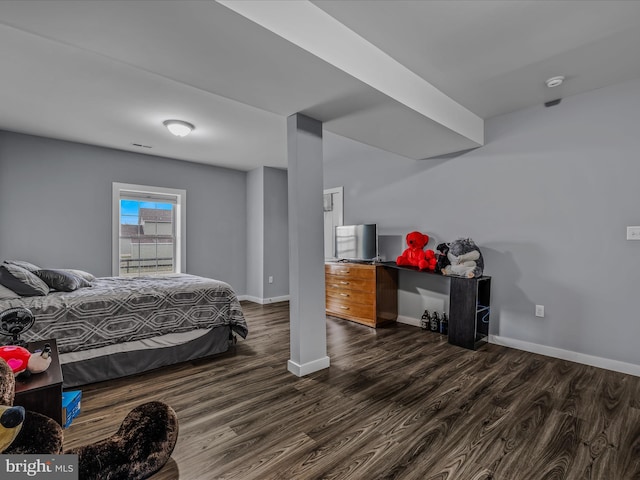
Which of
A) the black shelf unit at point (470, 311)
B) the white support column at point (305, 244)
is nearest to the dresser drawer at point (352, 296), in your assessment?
the black shelf unit at point (470, 311)

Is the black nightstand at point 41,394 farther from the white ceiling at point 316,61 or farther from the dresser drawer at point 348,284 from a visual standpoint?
the dresser drawer at point 348,284

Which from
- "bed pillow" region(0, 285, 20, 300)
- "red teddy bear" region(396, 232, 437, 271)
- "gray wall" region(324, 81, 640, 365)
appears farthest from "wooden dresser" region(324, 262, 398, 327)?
"bed pillow" region(0, 285, 20, 300)

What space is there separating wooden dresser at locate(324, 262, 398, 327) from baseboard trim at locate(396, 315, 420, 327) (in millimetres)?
106

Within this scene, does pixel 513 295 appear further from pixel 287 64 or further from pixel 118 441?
pixel 118 441

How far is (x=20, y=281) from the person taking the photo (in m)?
2.45

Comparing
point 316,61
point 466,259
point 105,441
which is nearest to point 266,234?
point 466,259

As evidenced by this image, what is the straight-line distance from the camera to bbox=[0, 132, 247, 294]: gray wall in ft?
12.5

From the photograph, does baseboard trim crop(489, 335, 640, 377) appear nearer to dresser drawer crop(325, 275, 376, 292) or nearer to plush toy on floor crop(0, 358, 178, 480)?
dresser drawer crop(325, 275, 376, 292)

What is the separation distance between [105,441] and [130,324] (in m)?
1.70

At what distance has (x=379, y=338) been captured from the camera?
3.63 m

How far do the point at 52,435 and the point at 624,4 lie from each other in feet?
11.4

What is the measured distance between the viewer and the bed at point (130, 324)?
7.87 feet

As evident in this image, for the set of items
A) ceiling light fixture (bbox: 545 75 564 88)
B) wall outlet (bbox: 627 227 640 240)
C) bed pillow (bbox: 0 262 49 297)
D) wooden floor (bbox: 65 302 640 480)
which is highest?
ceiling light fixture (bbox: 545 75 564 88)

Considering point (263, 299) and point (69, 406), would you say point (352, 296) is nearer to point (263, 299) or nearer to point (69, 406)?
point (263, 299)
